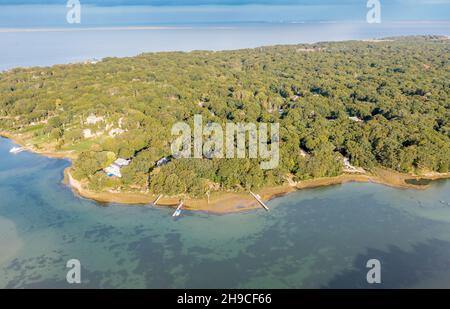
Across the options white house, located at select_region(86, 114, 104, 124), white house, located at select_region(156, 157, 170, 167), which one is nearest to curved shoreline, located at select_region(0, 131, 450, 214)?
white house, located at select_region(156, 157, 170, 167)

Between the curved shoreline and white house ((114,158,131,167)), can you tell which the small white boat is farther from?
white house ((114,158,131,167))

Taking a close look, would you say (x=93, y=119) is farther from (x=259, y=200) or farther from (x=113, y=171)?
(x=259, y=200)

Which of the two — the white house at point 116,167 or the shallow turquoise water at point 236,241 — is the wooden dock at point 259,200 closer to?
the shallow turquoise water at point 236,241

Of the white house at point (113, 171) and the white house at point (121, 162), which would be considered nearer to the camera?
the white house at point (113, 171)

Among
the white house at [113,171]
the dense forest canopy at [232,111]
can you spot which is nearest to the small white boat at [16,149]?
the dense forest canopy at [232,111]
